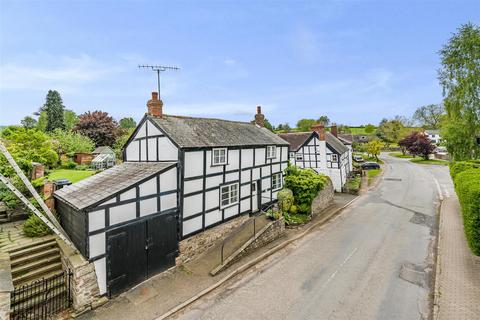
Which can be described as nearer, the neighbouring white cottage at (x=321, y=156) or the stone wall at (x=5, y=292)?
the stone wall at (x=5, y=292)

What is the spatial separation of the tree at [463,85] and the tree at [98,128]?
153 ft

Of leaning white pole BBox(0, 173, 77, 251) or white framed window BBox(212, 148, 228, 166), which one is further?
white framed window BBox(212, 148, 228, 166)

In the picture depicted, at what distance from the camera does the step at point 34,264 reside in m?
8.49

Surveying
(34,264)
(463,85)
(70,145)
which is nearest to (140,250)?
(34,264)

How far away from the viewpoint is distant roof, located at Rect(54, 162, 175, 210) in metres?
8.86

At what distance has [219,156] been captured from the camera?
1298cm

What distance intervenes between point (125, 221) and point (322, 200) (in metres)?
15.6

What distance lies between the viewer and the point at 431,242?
1345cm

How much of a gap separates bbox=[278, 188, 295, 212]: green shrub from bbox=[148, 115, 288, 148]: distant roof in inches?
150

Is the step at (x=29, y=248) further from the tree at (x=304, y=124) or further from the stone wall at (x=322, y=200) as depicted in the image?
the tree at (x=304, y=124)

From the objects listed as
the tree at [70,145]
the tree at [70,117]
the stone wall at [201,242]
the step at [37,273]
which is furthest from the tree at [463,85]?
the tree at [70,117]

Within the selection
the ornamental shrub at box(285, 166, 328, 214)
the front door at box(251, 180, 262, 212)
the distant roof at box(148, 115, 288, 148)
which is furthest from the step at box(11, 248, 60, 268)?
the ornamental shrub at box(285, 166, 328, 214)

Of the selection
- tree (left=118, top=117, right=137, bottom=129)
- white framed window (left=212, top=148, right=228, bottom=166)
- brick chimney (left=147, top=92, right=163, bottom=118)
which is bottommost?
white framed window (left=212, top=148, right=228, bottom=166)

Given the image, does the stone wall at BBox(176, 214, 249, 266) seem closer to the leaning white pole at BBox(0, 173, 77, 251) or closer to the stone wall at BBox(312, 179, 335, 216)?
Answer: the leaning white pole at BBox(0, 173, 77, 251)
